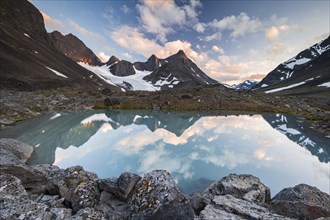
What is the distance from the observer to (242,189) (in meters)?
9.57

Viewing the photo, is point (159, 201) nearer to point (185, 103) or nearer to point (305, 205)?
point (305, 205)

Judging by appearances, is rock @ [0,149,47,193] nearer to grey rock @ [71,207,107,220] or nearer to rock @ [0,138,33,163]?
grey rock @ [71,207,107,220]

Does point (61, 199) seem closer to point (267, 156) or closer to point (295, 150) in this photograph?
point (267, 156)

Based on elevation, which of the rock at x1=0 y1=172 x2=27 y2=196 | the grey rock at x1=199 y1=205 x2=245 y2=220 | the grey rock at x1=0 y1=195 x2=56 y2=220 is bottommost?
the rock at x1=0 y1=172 x2=27 y2=196

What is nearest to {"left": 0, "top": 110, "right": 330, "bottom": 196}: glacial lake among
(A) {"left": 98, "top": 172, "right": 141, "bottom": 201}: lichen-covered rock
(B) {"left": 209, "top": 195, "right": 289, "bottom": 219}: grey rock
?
(A) {"left": 98, "top": 172, "right": 141, "bottom": 201}: lichen-covered rock

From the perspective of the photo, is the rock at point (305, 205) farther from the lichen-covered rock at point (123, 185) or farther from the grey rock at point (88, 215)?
the grey rock at point (88, 215)

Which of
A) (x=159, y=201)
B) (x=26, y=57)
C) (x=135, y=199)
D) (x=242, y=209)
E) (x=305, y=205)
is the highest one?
(x=305, y=205)

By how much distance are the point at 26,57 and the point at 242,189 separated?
113303mm

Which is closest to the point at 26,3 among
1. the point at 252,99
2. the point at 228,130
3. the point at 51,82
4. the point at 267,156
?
the point at 51,82

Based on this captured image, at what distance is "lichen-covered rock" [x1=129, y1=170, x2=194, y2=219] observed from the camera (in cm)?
668

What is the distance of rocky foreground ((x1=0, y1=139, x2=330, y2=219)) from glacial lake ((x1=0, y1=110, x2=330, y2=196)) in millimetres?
4693

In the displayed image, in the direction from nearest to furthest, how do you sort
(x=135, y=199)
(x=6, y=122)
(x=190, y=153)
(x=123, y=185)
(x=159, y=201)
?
(x=159, y=201) → (x=135, y=199) → (x=123, y=185) → (x=190, y=153) → (x=6, y=122)

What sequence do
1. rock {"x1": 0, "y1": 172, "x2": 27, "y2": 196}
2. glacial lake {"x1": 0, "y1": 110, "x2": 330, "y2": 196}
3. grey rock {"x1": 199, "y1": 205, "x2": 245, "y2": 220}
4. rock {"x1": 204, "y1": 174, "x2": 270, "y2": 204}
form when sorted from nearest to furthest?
grey rock {"x1": 199, "y1": 205, "x2": 245, "y2": 220}
rock {"x1": 0, "y1": 172, "x2": 27, "y2": 196}
rock {"x1": 204, "y1": 174, "x2": 270, "y2": 204}
glacial lake {"x1": 0, "y1": 110, "x2": 330, "y2": 196}

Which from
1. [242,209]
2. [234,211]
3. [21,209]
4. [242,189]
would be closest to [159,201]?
[234,211]
